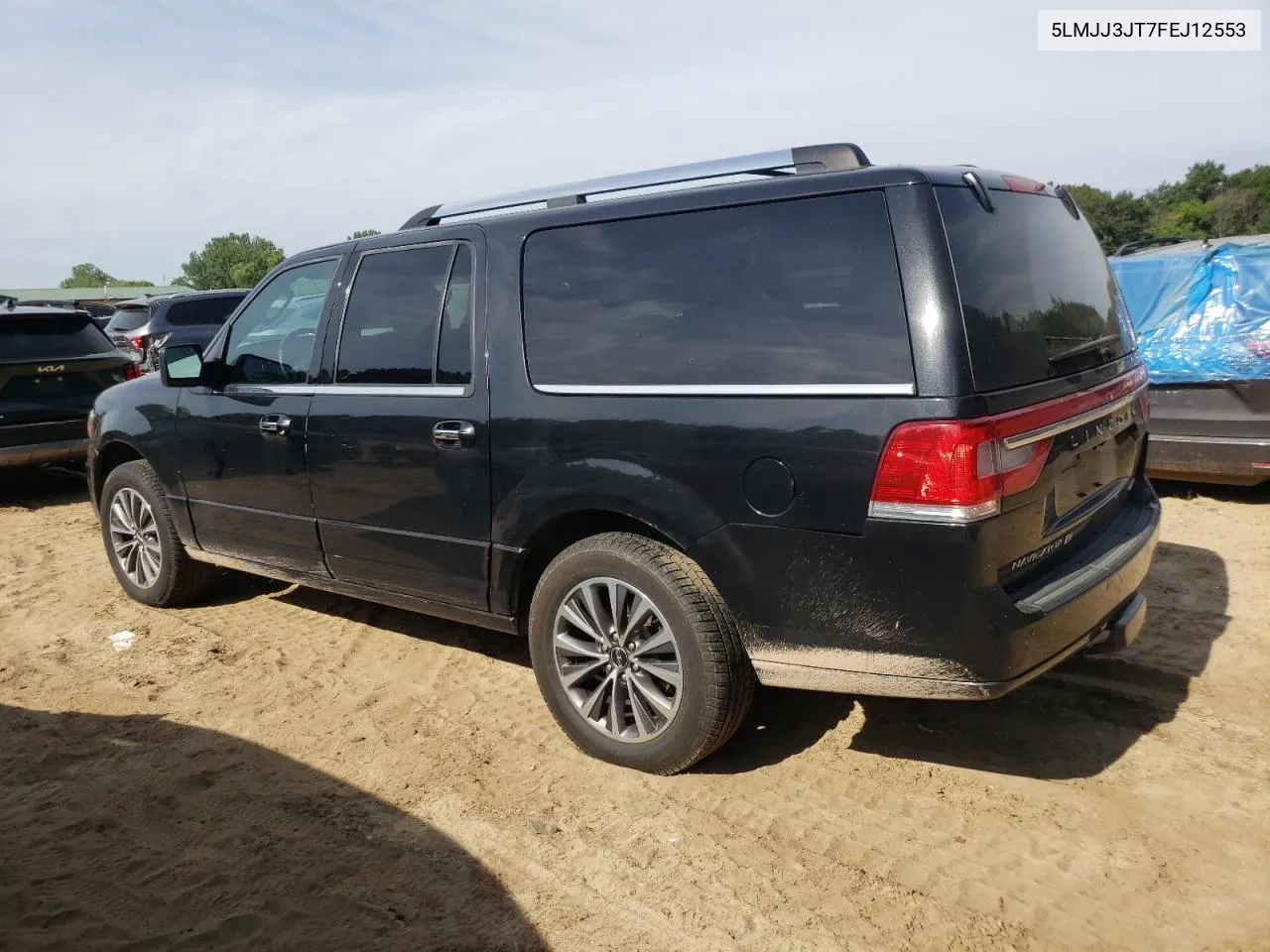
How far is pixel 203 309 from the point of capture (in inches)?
570

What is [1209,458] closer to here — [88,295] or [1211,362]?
[1211,362]

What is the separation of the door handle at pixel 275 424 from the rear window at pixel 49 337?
5.09 m

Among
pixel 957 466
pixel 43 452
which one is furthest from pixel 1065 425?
pixel 43 452

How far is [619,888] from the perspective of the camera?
2877mm

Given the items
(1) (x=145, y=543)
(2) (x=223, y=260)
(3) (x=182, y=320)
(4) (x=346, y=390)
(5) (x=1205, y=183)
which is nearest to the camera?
(4) (x=346, y=390)

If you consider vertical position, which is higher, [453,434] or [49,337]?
[49,337]

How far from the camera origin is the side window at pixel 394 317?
4.01 m

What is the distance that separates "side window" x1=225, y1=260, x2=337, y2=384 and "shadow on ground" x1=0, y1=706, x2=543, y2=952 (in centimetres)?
173

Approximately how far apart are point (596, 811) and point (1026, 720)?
5.67ft

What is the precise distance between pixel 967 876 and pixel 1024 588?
86 cm

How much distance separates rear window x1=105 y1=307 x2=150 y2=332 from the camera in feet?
53.0

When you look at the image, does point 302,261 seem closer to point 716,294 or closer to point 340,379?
point 340,379

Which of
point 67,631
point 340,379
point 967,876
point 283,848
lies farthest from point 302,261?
point 967,876

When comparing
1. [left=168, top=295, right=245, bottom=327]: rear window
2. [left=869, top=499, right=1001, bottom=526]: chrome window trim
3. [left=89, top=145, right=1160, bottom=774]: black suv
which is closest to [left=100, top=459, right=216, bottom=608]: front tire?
[left=89, top=145, right=1160, bottom=774]: black suv
